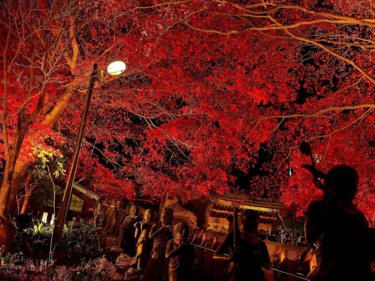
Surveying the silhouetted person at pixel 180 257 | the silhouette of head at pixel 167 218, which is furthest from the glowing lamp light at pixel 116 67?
the silhouetted person at pixel 180 257

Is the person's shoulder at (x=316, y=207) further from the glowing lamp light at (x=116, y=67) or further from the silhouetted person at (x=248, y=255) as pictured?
the glowing lamp light at (x=116, y=67)

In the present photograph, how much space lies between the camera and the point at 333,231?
110 inches

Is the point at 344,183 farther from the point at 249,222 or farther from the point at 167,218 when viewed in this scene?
the point at 167,218

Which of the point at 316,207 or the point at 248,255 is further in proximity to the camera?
→ the point at 248,255

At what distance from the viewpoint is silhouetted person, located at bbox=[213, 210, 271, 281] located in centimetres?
527

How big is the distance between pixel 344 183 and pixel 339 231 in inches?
15.7

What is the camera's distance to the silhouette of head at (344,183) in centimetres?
291

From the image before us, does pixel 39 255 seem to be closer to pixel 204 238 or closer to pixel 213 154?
pixel 204 238

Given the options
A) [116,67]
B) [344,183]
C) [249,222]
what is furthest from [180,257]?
[344,183]

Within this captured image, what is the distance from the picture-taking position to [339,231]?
9.06ft

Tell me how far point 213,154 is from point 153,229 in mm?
5625

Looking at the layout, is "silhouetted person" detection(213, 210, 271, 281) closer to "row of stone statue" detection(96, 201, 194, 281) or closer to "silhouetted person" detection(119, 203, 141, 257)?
"row of stone statue" detection(96, 201, 194, 281)

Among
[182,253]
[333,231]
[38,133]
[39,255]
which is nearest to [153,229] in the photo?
[182,253]

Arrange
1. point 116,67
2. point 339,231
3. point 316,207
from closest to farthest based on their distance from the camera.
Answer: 1. point 339,231
2. point 316,207
3. point 116,67
